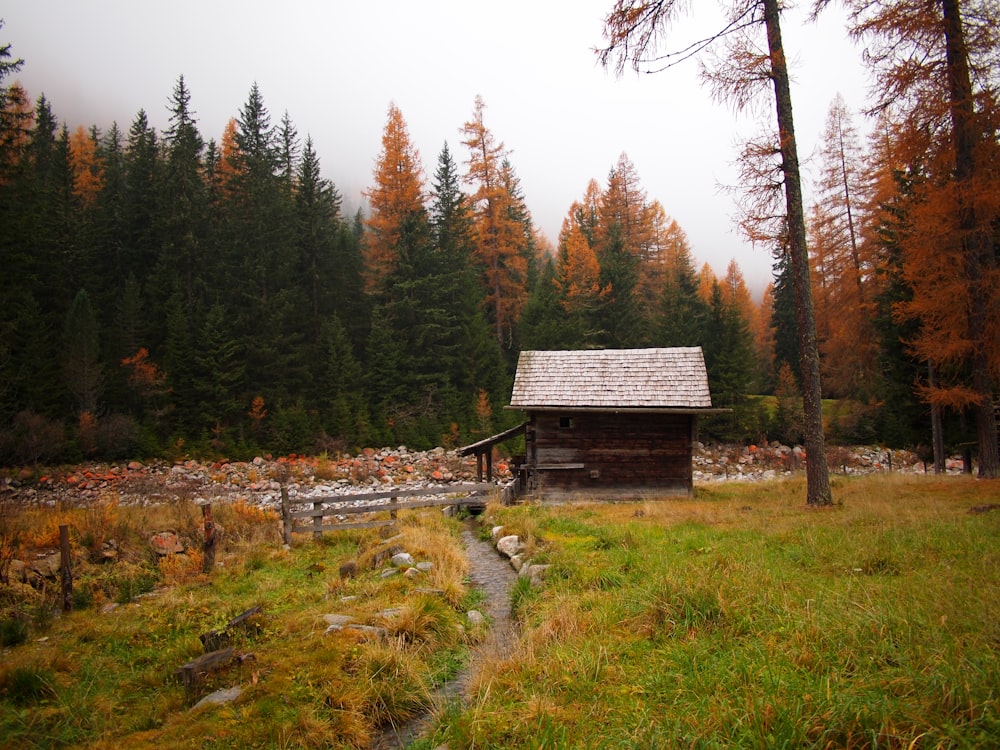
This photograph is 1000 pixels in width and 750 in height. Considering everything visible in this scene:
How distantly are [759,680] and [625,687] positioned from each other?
110 cm

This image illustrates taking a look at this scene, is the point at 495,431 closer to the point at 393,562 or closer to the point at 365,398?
the point at 365,398

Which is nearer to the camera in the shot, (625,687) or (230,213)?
(625,687)

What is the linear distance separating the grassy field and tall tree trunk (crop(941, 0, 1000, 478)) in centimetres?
533

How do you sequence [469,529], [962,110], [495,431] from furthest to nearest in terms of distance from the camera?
1. [495,431]
2. [469,529]
3. [962,110]

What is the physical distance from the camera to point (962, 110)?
512 inches

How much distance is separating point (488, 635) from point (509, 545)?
506 cm

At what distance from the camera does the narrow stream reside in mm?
5215

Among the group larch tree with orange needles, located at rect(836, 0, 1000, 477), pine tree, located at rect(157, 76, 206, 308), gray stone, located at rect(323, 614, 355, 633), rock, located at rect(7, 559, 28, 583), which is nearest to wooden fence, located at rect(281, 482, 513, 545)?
rock, located at rect(7, 559, 28, 583)

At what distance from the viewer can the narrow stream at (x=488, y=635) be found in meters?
5.21

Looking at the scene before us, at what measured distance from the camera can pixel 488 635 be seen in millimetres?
7387

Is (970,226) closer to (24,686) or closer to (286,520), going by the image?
(286,520)

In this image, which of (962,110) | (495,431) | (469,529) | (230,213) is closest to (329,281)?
(230,213)

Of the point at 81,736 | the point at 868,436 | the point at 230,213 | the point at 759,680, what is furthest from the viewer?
the point at 230,213

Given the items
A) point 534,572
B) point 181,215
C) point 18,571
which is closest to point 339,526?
point 18,571
